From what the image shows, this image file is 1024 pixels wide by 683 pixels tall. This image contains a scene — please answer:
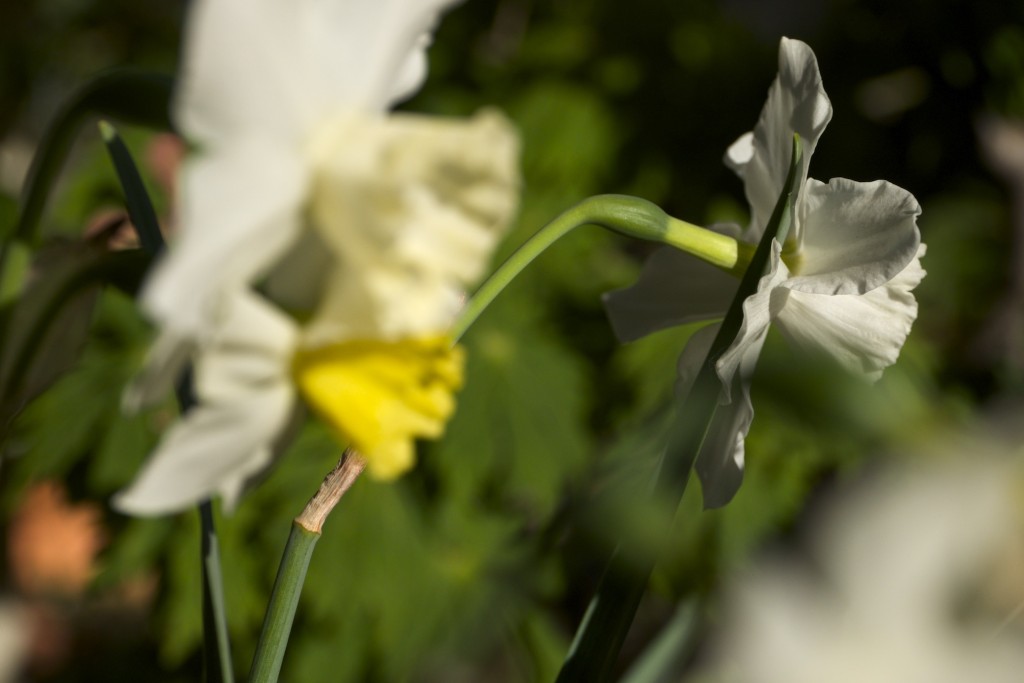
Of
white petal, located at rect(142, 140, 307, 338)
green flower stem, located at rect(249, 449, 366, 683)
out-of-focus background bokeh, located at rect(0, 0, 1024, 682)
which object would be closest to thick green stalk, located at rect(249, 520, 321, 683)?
green flower stem, located at rect(249, 449, 366, 683)

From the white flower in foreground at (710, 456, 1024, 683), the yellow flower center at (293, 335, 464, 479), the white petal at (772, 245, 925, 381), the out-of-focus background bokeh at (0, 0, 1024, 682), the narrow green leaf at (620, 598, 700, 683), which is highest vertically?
the yellow flower center at (293, 335, 464, 479)

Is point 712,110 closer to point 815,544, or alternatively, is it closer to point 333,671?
point 333,671

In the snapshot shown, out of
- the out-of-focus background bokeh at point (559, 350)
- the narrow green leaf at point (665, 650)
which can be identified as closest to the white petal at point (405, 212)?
the narrow green leaf at point (665, 650)

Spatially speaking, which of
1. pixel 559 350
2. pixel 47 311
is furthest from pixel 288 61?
pixel 559 350

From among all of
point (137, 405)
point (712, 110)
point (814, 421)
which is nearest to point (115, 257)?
point (137, 405)

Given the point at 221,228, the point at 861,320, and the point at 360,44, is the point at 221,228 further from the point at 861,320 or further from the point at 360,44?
the point at 861,320

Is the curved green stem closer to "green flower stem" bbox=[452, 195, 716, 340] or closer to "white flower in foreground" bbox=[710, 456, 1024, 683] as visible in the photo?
"green flower stem" bbox=[452, 195, 716, 340]
